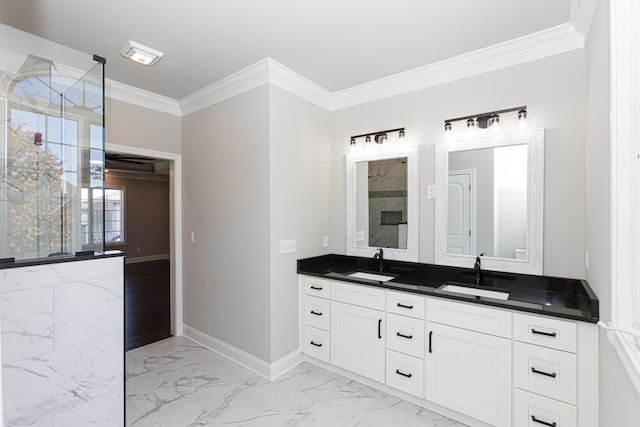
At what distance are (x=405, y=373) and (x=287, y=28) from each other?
263 cm

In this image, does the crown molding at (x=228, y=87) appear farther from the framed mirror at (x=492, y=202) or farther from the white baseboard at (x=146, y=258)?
the white baseboard at (x=146, y=258)

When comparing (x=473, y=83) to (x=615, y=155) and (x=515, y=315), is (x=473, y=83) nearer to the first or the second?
(x=615, y=155)

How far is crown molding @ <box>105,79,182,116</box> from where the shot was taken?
309 cm

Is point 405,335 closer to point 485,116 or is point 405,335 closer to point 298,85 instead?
point 485,116

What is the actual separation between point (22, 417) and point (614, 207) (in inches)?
113

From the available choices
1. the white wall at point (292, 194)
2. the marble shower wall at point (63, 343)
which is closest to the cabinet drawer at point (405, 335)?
the white wall at point (292, 194)

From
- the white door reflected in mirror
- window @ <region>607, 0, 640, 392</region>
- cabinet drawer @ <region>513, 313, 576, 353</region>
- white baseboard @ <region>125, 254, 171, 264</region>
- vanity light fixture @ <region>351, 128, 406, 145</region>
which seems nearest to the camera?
window @ <region>607, 0, 640, 392</region>

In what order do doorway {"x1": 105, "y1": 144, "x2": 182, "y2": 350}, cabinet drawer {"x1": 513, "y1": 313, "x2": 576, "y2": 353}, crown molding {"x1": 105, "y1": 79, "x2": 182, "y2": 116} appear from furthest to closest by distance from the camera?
doorway {"x1": 105, "y1": 144, "x2": 182, "y2": 350} < crown molding {"x1": 105, "y1": 79, "x2": 182, "y2": 116} < cabinet drawer {"x1": 513, "y1": 313, "x2": 576, "y2": 353}

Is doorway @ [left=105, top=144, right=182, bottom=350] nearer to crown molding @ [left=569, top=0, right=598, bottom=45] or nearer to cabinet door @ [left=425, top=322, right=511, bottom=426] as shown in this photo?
cabinet door @ [left=425, top=322, right=511, bottom=426]

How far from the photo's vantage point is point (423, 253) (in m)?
2.89

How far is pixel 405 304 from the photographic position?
2.39 meters

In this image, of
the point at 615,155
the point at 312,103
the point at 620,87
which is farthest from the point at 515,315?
the point at 312,103

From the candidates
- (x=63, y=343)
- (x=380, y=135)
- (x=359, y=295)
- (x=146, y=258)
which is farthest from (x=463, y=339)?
(x=146, y=258)

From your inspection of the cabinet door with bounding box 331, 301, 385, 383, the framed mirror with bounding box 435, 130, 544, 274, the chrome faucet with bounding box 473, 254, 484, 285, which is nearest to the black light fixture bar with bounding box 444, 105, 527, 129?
the framed mirror with bounding box 435, 130, 544, 274
